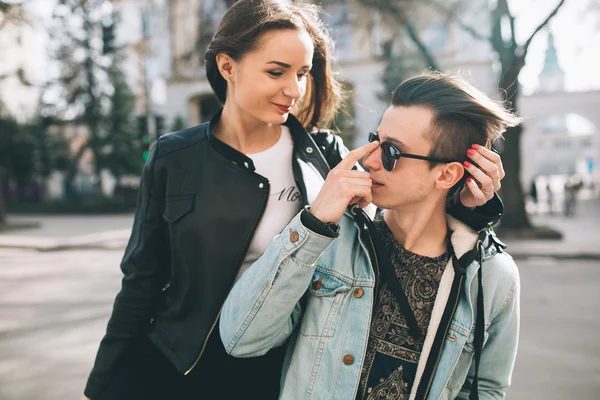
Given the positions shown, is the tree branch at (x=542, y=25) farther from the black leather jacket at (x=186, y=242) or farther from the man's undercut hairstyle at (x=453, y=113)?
the black leather jacket at (x=186, y=242)

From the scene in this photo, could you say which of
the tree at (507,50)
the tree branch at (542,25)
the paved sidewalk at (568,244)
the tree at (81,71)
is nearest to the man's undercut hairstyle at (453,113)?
the paved sidewalk at (568,244)

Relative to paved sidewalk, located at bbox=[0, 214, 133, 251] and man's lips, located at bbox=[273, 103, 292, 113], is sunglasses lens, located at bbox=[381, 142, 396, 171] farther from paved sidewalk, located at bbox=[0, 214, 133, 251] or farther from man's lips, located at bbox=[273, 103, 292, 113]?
paved sidewalk, located at bbox=[0, 214, 133, 251]

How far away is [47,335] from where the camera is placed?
5.84m

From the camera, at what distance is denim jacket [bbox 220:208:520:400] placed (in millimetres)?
1448

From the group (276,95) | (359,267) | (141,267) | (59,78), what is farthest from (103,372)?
(59,78)

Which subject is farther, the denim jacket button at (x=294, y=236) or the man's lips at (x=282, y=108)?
the man's lips at (x=282, y=108)

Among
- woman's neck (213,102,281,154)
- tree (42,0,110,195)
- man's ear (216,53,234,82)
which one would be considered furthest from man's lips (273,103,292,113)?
tree (42,0,110,195)

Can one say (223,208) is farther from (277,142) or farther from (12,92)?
(12,92)

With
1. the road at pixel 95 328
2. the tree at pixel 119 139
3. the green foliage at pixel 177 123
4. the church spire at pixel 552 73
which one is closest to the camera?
the road at pixel 95 328

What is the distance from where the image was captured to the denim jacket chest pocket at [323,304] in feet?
5.23

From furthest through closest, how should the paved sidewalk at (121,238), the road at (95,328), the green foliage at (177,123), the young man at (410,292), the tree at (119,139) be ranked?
1. the green foliage at (177,123)
2. the tree at (119,139)
3. the paved sidewalk at (121,238)
4. the road at (95,328)
5. the young man at (410,292)

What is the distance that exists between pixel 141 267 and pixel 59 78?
88.4ft

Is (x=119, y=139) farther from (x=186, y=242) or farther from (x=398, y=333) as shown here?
(x=398, y=333)

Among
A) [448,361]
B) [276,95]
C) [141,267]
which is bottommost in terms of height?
[448,361]
